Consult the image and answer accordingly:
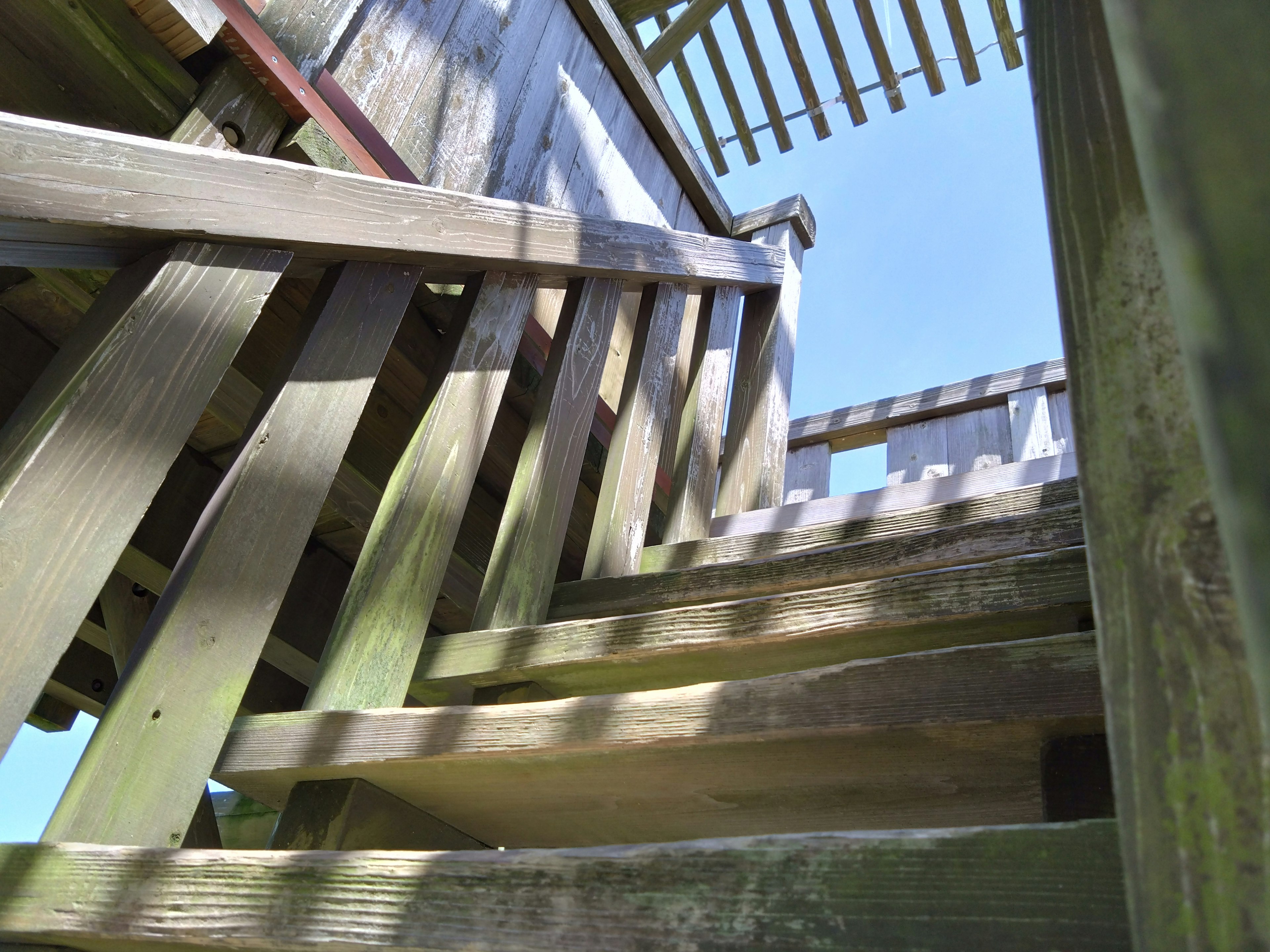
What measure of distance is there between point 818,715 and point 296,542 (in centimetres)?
71

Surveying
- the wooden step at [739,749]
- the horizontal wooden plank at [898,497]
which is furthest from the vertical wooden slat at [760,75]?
the wooden step at [739,749]

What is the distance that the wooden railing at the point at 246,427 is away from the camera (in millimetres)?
977

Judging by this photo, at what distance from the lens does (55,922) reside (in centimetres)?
84

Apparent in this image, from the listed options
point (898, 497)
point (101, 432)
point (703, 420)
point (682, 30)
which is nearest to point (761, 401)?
point (703, 420)

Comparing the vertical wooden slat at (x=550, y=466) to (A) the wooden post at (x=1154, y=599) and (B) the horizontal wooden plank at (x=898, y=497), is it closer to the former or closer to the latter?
(B) the horizontal wooden plank at (x=898, y=497)

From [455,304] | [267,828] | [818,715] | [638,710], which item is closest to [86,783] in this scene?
[638,710]

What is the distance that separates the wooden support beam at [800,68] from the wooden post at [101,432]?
4070 millimetres

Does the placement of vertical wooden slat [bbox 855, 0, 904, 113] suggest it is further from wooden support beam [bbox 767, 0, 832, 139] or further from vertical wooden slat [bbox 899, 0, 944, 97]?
wooden support beam [bbox 767, 0, 832, 139]

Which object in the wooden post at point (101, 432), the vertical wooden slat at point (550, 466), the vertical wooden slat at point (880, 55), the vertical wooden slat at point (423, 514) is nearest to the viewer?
the wooden post at point (101, 432)

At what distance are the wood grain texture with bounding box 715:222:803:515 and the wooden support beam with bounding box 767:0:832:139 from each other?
8.18 feet

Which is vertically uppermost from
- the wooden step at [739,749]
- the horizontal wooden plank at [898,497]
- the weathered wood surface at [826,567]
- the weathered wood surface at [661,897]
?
the horizontal wooden plank at [898,497]

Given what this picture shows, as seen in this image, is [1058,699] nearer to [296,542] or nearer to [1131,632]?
[1131,632]

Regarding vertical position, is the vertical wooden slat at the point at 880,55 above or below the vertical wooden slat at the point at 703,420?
above

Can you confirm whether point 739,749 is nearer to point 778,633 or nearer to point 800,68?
point 778,633
